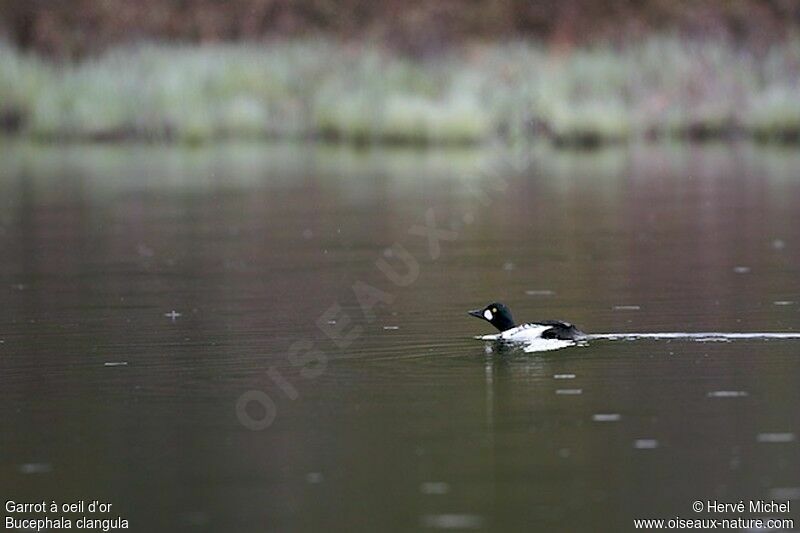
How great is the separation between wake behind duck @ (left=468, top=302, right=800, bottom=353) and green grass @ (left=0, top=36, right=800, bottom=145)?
72.7 ft

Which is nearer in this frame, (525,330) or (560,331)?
(560,331)

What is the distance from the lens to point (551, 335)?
12.3 metres

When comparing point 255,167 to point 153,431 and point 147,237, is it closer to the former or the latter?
point 147,237

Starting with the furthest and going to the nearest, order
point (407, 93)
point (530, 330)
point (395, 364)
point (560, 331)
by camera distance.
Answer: point (407, 93) → point (530, 330) → point (560, 331) → point (395, 364)

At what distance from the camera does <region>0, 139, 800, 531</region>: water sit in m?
8.66

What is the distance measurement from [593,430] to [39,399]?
3185 millimetres

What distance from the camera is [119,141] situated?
38.9m

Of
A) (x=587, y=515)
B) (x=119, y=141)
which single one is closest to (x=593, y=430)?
(x=587, y=515)

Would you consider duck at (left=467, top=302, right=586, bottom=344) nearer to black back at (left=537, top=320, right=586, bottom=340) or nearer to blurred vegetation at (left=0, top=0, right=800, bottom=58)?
black back at (left=537, top=320, right=586, bottom=340)

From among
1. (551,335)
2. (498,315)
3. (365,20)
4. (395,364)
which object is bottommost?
(395,364)

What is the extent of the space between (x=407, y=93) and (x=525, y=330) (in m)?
25.5

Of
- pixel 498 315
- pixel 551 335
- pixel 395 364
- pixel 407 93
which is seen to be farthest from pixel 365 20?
pixel 395 364

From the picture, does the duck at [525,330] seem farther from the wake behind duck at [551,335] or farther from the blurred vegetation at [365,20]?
the blurred vegetation at [365,20]

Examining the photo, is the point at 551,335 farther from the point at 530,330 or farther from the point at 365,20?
the point at 365,20
